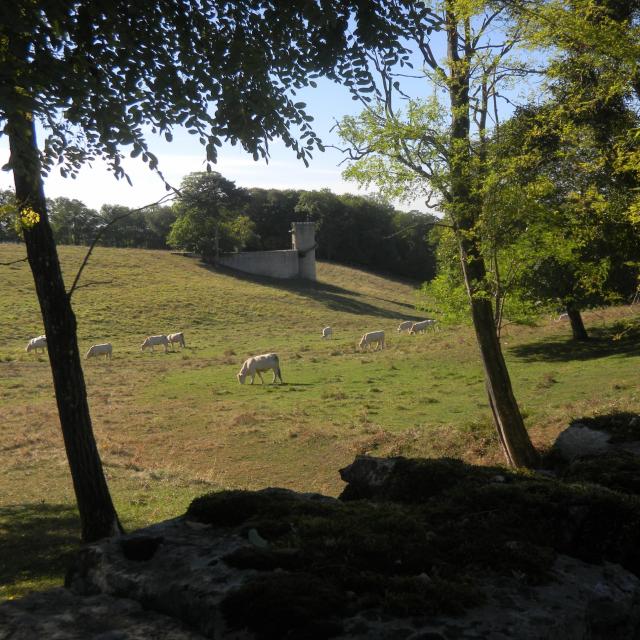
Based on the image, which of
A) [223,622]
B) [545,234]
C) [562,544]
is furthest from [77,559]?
[545,234]

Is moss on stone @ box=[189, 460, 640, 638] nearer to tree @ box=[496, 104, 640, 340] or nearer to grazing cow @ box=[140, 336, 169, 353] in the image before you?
tree @ box=[496, 104, 640, 340]

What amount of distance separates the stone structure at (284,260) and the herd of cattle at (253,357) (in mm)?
41200

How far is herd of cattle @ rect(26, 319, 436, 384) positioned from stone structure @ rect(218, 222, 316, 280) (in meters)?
41.2

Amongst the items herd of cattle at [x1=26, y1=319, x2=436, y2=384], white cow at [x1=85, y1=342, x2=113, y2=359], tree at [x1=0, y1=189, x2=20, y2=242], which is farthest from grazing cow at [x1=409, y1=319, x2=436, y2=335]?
tree at [x1=0, y1=189, x2=20, y2=242]

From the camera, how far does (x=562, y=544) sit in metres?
4.19

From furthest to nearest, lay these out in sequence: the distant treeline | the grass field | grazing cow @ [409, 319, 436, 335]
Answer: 1. the distant treeline
2. grazing cow @ [409, 319, 436, 335]
3. the grass field

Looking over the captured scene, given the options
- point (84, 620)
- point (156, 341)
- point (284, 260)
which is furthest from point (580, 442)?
point (284, 260)

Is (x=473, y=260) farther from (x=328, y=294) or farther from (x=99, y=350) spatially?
(x=328, y=294)

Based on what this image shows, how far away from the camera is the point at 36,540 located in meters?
9.89

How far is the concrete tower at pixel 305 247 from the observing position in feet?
320

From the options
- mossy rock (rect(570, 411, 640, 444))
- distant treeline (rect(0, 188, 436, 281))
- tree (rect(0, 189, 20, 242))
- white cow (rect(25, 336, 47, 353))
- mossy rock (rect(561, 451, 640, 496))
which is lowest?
white cow (rect(25, 336, 47, 353))

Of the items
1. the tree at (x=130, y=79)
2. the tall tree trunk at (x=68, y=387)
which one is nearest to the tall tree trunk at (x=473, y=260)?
the tree at (x=130, y=79)

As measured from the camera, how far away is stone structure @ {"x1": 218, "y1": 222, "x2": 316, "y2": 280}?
3782 inches

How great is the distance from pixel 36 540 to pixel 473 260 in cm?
999
